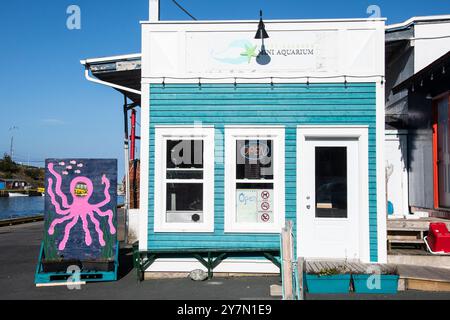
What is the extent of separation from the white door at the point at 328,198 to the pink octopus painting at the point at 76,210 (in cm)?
346

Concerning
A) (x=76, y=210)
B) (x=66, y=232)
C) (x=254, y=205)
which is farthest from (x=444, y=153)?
(x=66, y=232)

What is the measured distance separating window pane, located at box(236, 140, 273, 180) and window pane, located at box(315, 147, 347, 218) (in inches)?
36.0

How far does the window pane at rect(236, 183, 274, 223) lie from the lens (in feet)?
26.7

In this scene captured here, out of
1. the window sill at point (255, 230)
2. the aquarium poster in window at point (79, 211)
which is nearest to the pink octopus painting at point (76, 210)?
the aquarium poster in window at point (79, 211)

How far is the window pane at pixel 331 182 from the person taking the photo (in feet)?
26.6

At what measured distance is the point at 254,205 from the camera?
8.17m

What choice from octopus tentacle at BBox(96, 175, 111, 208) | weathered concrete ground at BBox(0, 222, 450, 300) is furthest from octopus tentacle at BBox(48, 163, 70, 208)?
weathered concrete ground at BBox(0, 222, 450, 300)

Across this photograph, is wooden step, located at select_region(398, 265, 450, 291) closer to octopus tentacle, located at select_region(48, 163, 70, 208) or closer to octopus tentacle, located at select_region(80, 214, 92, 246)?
octopus tentacle, located at select_region(80, 214, 92, 246)

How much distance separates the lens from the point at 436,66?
27.1ft

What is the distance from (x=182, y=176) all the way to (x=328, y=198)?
2.69m

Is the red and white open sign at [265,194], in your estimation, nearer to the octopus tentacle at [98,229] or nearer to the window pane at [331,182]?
the window pane at [331,182]
